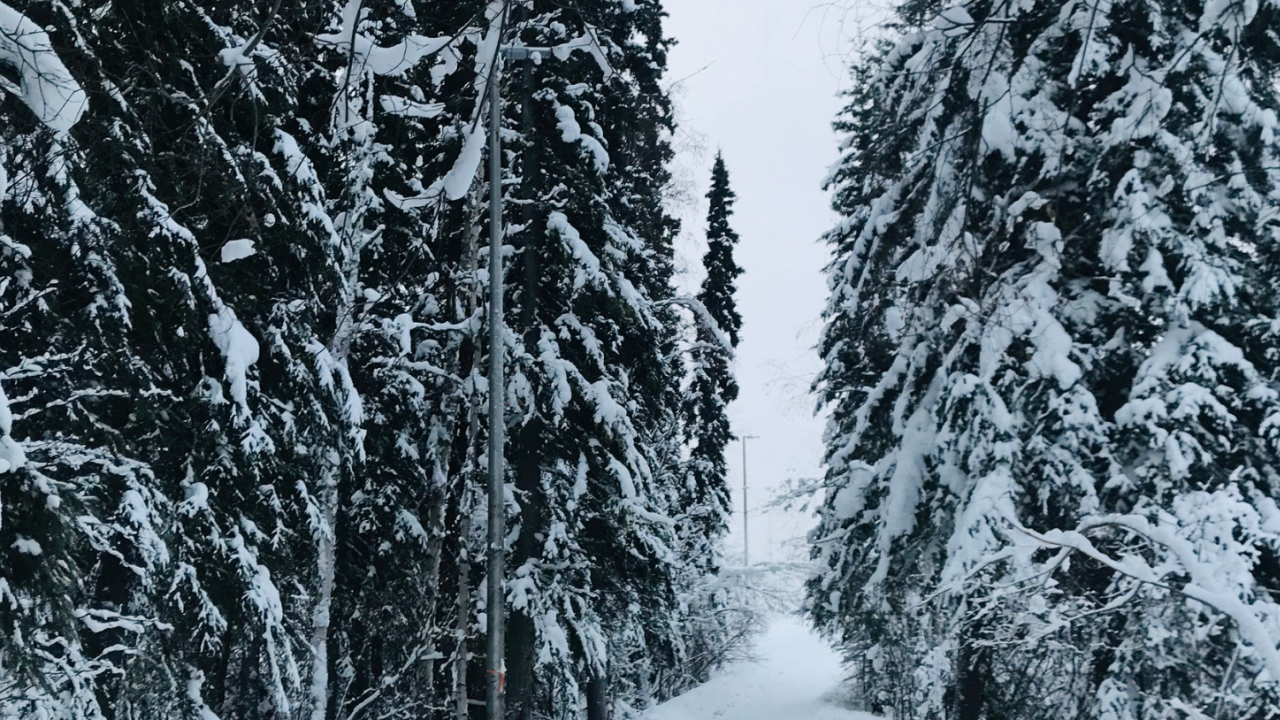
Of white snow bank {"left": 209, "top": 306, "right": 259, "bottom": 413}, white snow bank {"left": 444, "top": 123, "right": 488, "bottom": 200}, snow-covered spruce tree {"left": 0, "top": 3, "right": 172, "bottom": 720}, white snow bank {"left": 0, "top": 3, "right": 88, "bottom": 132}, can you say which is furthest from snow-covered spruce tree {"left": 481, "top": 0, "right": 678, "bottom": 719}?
white snow bank {"left": 444, "top": 123, "right": 488, "bottom": 200}

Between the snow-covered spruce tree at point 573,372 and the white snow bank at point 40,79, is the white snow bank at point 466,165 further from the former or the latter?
the snow-covered spruce tree at point 573,372

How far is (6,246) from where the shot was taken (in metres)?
5.56

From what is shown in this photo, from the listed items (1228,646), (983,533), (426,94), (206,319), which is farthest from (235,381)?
(1228,646)

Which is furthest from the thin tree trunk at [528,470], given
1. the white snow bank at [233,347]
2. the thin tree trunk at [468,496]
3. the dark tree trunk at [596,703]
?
the dark tree trunk at [596,703]

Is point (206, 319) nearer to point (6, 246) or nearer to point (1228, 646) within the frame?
point (6, 246)

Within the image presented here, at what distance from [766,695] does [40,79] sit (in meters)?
24.8

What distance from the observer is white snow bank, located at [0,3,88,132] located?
3.26 meters

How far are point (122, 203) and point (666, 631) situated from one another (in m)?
13.7

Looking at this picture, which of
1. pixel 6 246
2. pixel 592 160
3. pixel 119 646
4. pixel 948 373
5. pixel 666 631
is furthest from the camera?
pixel 666 631

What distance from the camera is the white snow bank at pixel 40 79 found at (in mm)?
3262

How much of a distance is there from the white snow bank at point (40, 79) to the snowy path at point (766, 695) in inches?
688

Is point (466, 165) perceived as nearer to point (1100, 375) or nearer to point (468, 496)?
point (1100, 375)

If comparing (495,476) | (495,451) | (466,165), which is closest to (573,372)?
(495,451)

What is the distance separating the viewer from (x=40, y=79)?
129 inches
